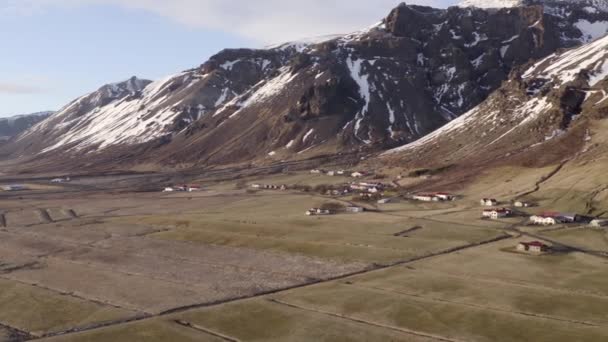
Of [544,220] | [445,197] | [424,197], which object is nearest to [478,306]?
[544,220]

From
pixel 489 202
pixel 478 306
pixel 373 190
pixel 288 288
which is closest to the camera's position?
pixel 478 306

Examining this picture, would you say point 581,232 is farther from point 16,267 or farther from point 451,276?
point 16,267

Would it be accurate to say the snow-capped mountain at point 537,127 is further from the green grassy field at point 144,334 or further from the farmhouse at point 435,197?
the green grassy field at point 144,334

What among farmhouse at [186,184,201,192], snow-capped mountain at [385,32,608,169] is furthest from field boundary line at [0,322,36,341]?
farmhouse at [186,184,201,192]

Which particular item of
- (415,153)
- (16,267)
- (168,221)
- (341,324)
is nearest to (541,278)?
(341,324)

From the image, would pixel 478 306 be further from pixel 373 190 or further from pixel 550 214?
pixel 373 190

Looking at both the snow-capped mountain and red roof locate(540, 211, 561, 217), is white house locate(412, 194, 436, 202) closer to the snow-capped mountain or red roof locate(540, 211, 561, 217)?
the snow-capped mountain

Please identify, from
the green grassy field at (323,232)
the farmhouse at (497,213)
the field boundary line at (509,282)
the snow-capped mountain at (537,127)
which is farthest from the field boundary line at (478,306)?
the snow-capped mountain at (537,127)
